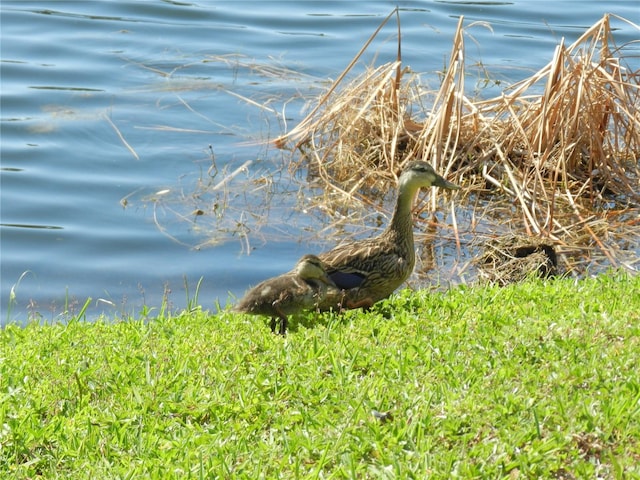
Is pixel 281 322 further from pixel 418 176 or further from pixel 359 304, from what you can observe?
pixel 418 176

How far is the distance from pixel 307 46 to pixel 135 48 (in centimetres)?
279

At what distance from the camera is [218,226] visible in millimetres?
12711

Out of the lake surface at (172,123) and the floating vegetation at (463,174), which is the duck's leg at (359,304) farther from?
the floating vegetation at (463,174)

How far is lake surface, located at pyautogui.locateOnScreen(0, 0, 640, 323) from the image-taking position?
39.0 feet

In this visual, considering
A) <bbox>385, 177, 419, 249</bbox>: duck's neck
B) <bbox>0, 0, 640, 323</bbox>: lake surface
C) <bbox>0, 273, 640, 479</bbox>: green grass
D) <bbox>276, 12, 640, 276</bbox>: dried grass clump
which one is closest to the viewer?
<bbox>0, 273, 640, 479</bbox>: green grass

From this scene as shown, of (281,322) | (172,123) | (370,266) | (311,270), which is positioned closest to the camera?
(281,322)

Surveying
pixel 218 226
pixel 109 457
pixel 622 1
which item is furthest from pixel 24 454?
pixel 622 1

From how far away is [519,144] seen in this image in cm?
1302

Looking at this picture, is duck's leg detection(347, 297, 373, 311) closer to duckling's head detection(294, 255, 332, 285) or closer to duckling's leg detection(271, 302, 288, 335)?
duckling's head detection(294, 255, 332, 285)

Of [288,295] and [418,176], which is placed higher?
[418,176]

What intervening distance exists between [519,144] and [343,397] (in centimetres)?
725

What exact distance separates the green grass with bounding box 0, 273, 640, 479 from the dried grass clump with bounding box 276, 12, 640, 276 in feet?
14.1

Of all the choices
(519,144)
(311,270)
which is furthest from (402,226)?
(519,144)

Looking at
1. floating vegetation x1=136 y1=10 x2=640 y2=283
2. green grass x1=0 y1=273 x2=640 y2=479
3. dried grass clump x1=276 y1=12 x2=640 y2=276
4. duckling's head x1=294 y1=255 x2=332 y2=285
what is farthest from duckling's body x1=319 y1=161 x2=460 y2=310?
dried grass clump x1=276 y1=12 x2=640 y2=276
